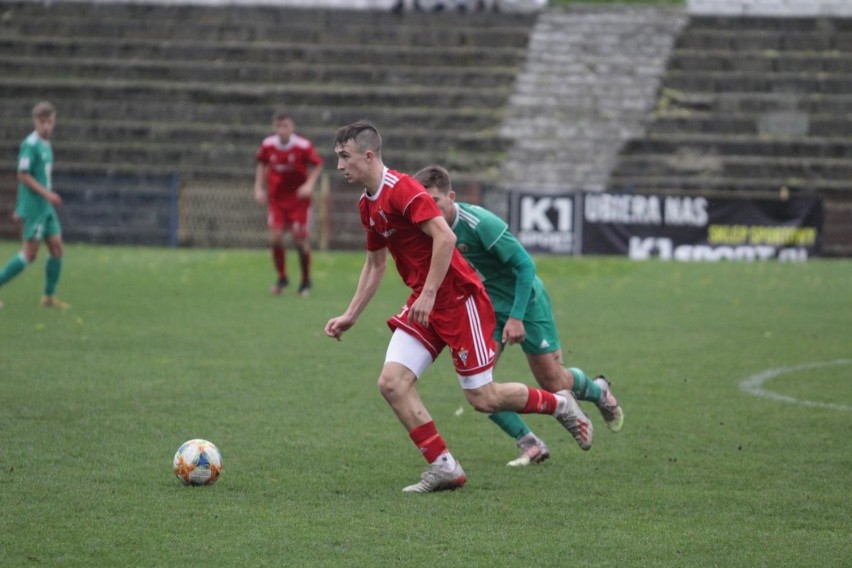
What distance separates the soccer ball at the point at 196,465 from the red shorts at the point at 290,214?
10.5 metres

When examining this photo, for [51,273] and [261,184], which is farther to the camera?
[261,184]

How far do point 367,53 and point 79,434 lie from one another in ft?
77.4

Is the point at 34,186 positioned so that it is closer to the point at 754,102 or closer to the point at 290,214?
the point at 290,214

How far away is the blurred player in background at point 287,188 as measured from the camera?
1628cm

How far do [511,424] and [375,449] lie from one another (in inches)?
31.3

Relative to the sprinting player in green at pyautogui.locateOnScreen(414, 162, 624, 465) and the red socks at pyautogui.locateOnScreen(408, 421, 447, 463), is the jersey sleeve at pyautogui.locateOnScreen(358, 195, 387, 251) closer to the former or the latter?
the sprinting player in green at pyautogui.locateOnScreen(414, 162, 624, 465)

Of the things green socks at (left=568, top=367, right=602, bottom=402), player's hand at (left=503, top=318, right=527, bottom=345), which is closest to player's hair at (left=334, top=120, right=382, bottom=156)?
player's hand at (left=503, top=318, right=527, bottom=345)

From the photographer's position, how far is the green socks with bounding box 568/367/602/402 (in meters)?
7.29

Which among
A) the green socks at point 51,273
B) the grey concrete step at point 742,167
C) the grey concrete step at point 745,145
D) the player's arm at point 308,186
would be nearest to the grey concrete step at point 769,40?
the grey concrete step at point 745,145

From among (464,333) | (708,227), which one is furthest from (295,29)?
(464,333)

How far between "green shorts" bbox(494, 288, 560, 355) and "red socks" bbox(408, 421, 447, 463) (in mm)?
1049

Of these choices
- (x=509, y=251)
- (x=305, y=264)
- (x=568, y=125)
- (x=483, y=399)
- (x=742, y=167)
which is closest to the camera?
(x=483, y=399)

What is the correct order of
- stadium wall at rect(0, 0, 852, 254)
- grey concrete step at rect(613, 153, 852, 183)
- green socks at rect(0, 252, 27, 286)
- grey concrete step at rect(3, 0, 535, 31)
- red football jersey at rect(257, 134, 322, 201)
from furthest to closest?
grey concrete step at rect(3, 0, 535, 31), grey concrete step at rect(613, 153, 852, 183), stadium wall at rect(0, 0, 852, 254), red football jersey at rect(257, 134, 322, 201), green socks at rect(0, 252, 27, 286)

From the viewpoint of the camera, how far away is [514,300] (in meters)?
6.75
